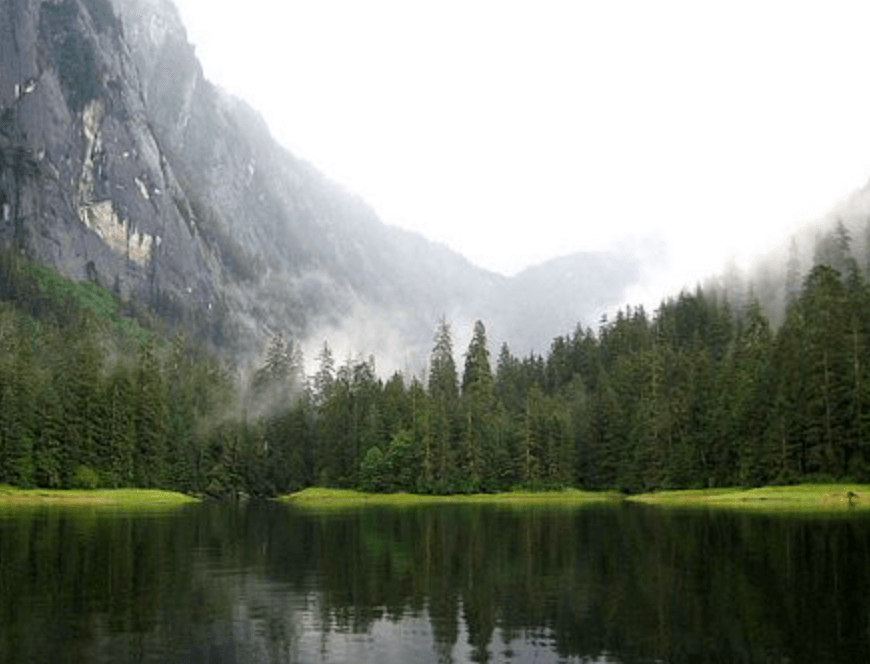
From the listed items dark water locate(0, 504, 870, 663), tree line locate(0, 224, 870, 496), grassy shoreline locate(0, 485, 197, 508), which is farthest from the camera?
grassy shoreline locate(0, 485, 197, 508)

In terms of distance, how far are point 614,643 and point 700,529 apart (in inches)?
1690

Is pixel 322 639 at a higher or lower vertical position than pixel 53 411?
lower

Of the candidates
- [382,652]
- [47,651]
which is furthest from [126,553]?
[382,652]

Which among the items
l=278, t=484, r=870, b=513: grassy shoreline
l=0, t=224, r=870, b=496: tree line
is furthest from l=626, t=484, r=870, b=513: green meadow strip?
l=0, t=224, r=870, b=496: tree line

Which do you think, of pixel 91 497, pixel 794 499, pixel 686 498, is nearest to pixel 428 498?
pixel 686 498

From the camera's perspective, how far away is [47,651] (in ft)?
85.6

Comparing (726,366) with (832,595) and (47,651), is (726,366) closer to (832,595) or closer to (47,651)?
(832,595)

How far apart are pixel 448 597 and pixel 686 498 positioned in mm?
97020

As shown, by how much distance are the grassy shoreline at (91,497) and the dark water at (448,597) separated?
71.7 meters

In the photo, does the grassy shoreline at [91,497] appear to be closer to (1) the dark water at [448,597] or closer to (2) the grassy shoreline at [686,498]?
(2) the grassy shoreline at [686,498]

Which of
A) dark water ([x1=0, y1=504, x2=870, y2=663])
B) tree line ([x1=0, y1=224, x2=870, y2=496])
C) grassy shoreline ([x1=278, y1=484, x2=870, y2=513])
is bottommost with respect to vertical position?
dark water ([x1=0, y1=504, x2=870, y2=663])

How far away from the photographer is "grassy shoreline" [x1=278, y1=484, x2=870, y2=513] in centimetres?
9338

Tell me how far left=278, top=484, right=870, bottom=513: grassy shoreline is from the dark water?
98.4 feet

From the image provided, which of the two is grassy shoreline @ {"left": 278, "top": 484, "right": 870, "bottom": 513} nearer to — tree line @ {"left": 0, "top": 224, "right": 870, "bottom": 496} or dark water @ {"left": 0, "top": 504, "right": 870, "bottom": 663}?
tree line @ {"left": 0, "top": 224, "right": 870, "bottom": 496}
